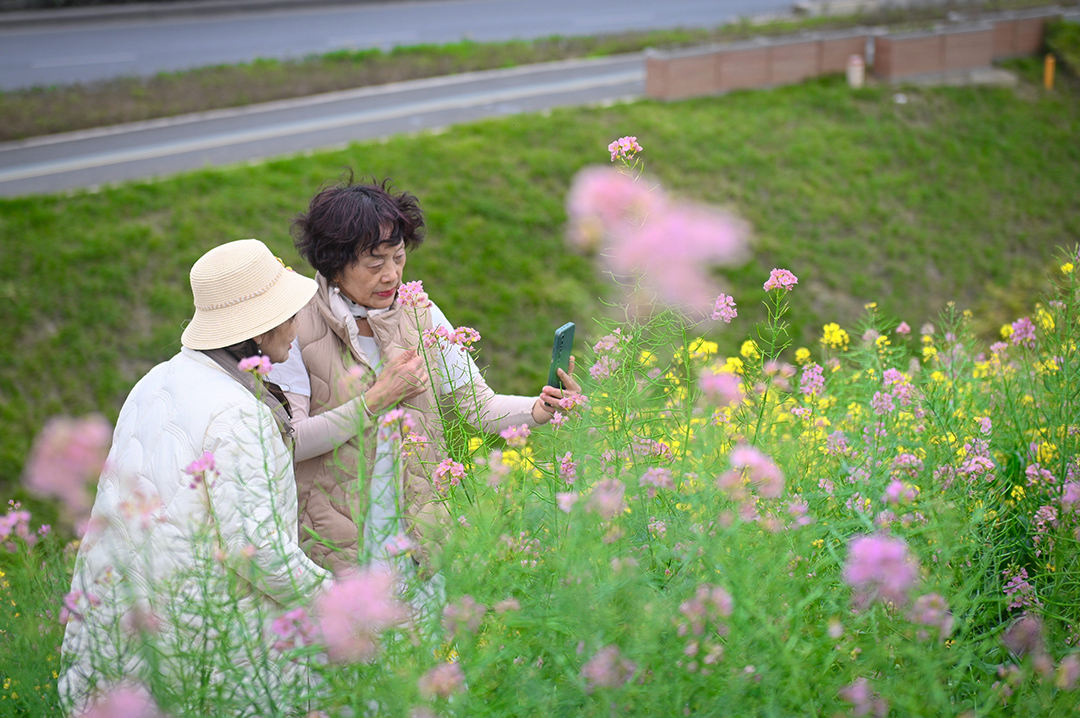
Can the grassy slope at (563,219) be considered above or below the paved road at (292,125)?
below

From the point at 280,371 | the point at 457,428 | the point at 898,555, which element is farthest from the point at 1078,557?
the point at 280,371

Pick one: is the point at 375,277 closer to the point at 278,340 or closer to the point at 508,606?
the point at 278,340

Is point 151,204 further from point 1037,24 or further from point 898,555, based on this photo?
point 1037,24

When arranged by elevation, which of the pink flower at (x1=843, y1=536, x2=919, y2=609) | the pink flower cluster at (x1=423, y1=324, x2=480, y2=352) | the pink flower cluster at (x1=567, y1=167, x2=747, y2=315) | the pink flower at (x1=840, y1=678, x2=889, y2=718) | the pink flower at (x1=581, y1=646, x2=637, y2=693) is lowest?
the pink flower at (x1=840, y1=678, x2=889, y2=718)

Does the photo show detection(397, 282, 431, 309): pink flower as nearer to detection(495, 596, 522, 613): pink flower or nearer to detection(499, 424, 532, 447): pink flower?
detection(499, 424, 532, 447): pink flower

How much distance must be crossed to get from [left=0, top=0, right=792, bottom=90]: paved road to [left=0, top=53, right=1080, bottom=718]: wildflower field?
1027cm

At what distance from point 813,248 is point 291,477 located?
25.7 feet

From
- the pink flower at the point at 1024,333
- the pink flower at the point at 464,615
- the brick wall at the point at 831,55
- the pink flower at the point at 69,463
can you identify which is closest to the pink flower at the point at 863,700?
the pink flower at the point at 464,615

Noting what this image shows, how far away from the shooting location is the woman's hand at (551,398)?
7.62ft

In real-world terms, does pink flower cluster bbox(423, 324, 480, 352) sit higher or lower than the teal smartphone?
higher

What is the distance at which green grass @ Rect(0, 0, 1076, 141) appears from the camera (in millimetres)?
9344

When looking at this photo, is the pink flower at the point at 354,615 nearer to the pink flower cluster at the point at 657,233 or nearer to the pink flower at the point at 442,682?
the pink flower at the point at 442,682

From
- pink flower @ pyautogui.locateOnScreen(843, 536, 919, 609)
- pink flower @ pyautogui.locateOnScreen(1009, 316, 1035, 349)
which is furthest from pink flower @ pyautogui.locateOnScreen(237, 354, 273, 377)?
pink flower @ pyautogui.locateOnScreen(1009, 316, 1035, 349)

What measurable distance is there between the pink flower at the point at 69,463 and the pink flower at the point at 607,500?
88cm
